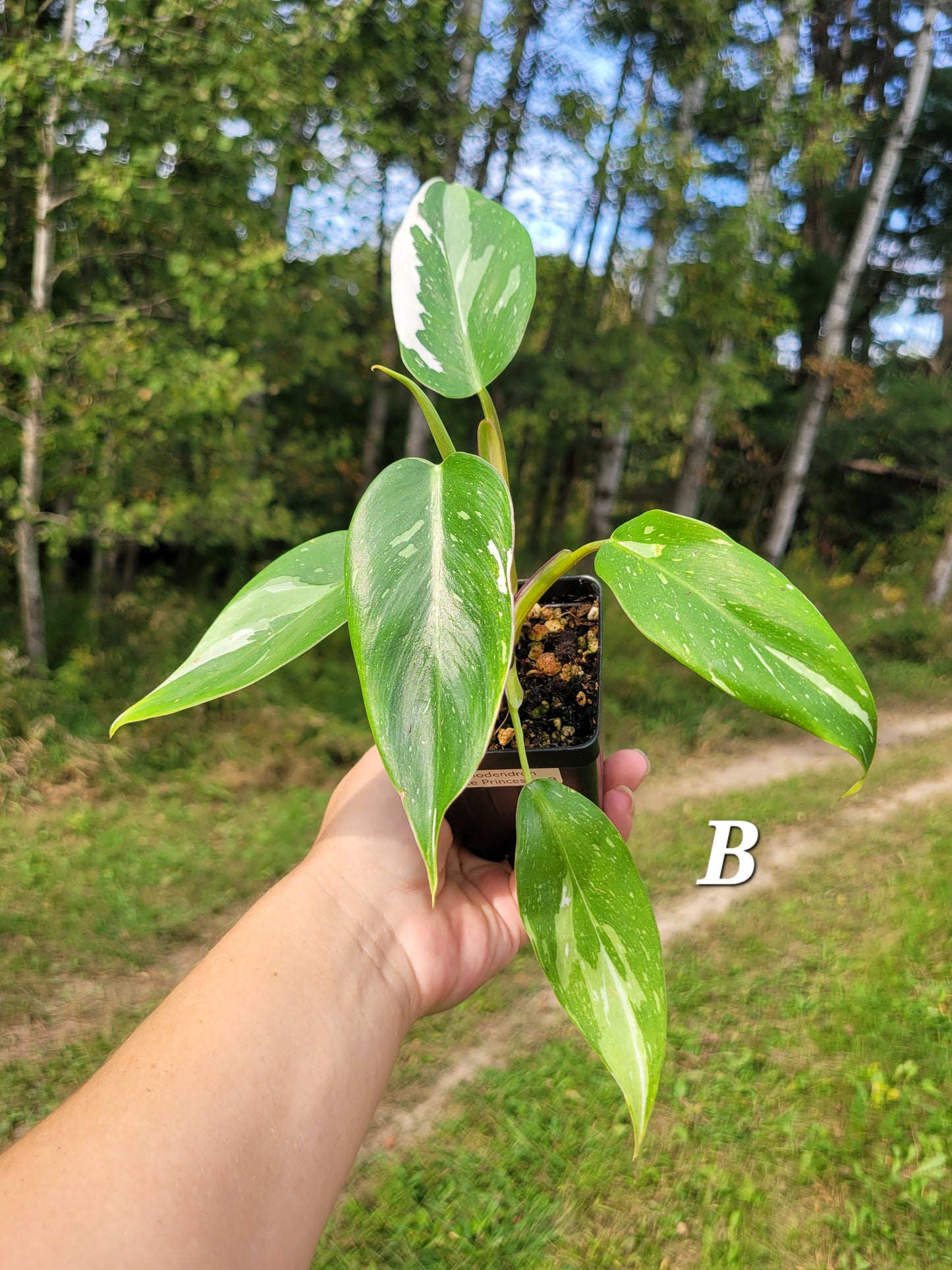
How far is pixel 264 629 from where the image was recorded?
0.66 m

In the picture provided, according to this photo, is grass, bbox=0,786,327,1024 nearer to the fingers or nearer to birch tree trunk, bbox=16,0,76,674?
birch tree trunk, bbox=16,0,76,674

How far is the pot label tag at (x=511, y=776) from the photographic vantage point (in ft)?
2.58

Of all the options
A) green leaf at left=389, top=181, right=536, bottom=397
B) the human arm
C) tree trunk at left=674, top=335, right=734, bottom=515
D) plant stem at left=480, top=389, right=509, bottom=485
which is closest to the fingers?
the human arm

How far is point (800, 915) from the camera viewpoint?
2309 millimetres

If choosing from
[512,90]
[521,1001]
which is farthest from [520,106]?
[521,1001]

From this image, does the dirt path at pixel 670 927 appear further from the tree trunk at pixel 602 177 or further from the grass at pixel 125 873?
the tree trunk at pixel 602 177

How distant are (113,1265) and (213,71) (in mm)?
2791

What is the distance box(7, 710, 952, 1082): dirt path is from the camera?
1.84 m

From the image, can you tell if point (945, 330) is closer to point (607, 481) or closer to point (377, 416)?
point (607, 481)

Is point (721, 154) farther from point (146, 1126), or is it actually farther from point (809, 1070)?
point (146, 1126)

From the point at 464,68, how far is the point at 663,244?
4.14 feet

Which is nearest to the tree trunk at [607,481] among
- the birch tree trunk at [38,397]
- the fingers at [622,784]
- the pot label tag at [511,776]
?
the birch tree trunk at [38,397]

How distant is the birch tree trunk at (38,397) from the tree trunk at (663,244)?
2.80 metres

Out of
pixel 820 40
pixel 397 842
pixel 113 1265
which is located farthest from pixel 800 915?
pixel 820 40
